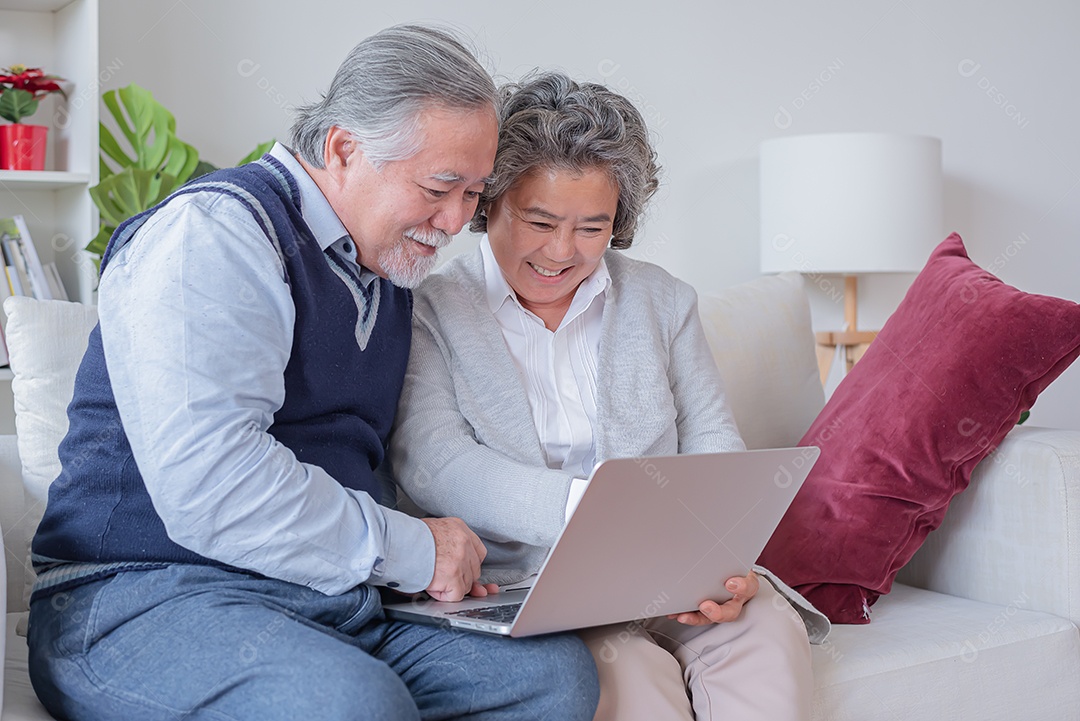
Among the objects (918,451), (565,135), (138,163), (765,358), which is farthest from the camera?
(138,163)

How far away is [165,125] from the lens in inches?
85.2

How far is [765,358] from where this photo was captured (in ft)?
6.50

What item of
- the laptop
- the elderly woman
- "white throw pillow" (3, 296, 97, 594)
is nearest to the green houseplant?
"white throw pillow" (3, 296, 97, 594)

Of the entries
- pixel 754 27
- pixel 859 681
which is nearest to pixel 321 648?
pixel 859 681

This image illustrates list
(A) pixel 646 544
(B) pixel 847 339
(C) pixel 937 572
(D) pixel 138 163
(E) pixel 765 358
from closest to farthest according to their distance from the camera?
(A) pixel 646 544 → (C) pixel 937 572 → (E) pixel 765 358 → (D) pixel 138 163 → (B) pixel 847 339

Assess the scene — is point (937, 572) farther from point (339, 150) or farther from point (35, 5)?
point (35, 5)

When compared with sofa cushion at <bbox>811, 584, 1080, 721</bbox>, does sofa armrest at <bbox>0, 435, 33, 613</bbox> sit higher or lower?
higher

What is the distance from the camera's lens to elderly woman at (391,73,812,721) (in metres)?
1.33

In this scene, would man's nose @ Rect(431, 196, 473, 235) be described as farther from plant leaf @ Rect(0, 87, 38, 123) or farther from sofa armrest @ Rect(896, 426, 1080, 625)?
plant leaf @ Rect(0, 87, 38, 123)

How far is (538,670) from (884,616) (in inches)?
29.1

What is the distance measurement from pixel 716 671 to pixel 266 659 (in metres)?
0.58

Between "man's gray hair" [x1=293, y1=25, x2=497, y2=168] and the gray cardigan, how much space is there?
1.12 feet

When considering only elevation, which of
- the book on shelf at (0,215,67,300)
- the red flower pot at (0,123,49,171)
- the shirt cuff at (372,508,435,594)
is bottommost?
the shirt cuff at (372,508,435,594)

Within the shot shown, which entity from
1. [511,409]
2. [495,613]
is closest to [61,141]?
[511,409]
